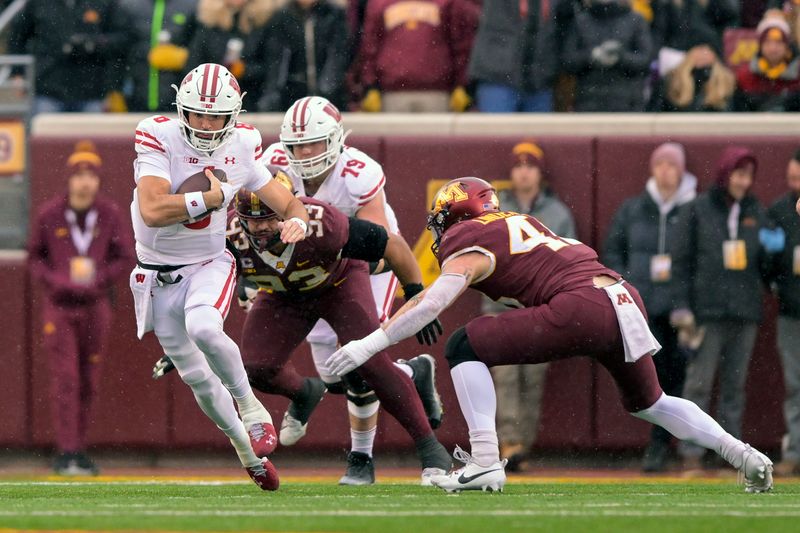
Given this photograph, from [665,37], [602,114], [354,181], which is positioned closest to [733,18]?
[665,37]

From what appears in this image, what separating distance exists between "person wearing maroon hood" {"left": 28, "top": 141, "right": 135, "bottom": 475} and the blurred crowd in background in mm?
977

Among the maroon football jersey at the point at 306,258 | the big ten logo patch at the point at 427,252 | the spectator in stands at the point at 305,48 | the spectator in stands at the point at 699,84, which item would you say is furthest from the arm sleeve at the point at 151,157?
the spectator in stands at the point at 699,84

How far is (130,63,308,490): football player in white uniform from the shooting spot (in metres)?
7.25

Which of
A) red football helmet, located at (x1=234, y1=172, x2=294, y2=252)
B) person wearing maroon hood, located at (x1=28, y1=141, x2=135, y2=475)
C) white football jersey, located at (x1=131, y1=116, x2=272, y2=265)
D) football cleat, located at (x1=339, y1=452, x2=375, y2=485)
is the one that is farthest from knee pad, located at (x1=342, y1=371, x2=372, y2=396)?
person wearing maroon hood, located at (x1=28, y1=141, x2=135, y2=475)

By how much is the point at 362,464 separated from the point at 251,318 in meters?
1.02

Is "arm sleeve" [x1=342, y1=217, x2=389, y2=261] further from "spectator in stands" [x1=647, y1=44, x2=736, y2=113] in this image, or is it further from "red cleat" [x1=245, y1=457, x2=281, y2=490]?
"spectator in stands" [x1=647, y1=44, x2=736, y2=113]

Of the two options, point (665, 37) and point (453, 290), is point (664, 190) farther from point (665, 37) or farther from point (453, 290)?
point (453, 290)

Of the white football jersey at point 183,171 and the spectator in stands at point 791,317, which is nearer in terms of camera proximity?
the white football jersey at point 183,171

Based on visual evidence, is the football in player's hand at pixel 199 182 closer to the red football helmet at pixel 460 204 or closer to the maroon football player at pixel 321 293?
the maroon football player at pixel 321 293

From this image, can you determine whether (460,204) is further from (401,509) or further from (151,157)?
(401,509)

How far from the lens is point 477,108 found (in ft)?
36.4

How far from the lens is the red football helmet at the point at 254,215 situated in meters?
7.80

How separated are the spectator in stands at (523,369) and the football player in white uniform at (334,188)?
166 centimetres

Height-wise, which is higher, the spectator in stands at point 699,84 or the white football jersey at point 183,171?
the spectator in stands at point 699,84
